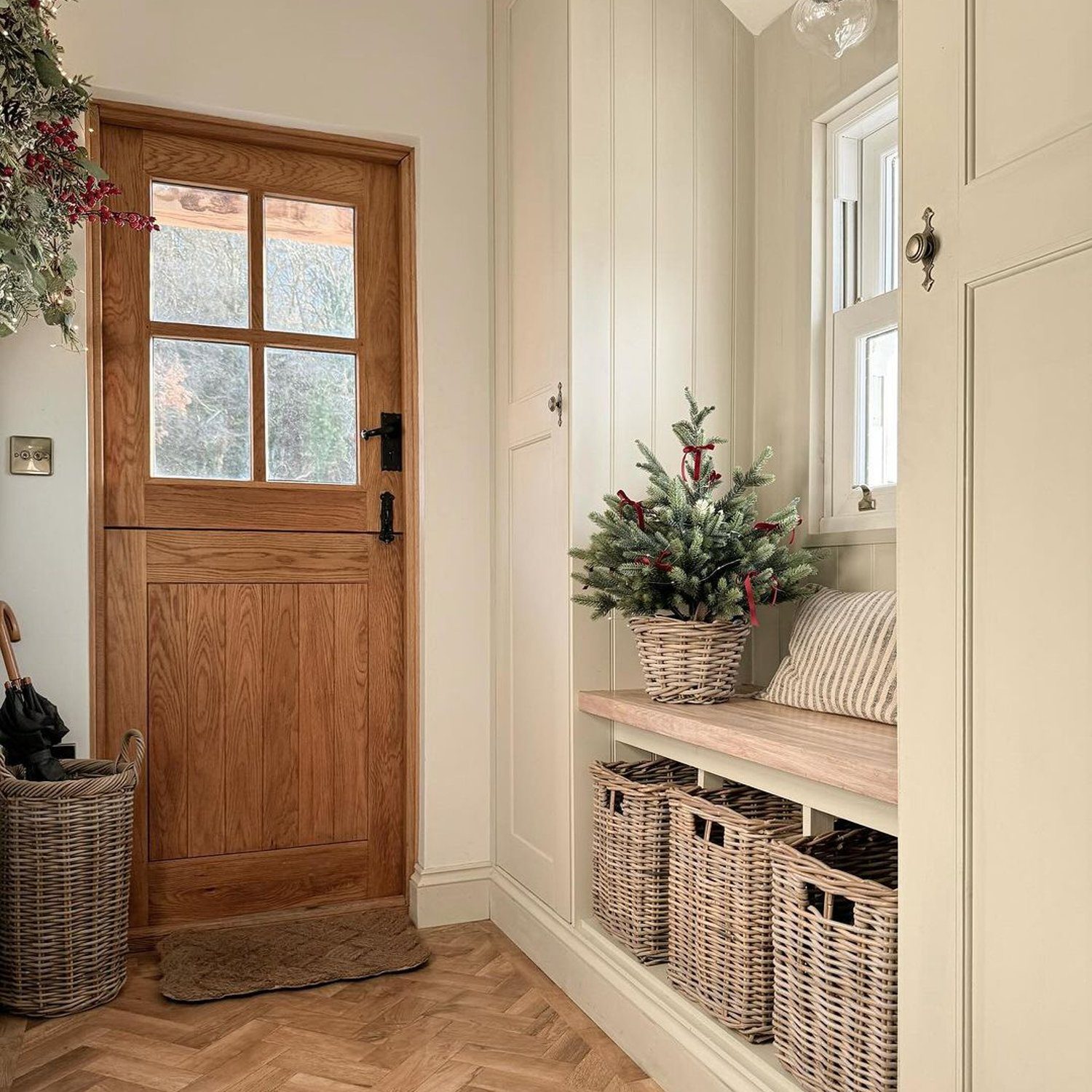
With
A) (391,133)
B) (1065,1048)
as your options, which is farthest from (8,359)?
(1065,1048)

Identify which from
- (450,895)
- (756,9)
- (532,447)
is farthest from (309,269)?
(450,895)

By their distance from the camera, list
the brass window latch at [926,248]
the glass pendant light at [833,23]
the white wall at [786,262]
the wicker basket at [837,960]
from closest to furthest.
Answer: the brass window latch at [926,248]
the wicker basket at [837,960]
the glass pendant light at [833,23]
the white wall at [786,262]

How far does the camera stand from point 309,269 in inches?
114

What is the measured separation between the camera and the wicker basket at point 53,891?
2227 millimetres

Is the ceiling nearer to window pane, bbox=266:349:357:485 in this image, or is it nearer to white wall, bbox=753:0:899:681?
white wall, bbox=753:0:899:681

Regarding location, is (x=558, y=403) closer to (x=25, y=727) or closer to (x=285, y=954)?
(x=25, y=727)

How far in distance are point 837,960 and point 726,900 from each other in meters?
0.34

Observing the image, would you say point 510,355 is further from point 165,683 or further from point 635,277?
point 165,683

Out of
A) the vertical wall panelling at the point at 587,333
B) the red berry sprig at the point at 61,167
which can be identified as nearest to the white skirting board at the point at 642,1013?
the vertical wall panelling at the point at 587,333

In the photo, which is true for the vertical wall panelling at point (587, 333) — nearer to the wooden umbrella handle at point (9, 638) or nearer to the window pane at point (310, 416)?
the window pane at point (310, 416)

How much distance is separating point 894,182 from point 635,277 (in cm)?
59

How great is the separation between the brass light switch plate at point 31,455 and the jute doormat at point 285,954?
1.21 m

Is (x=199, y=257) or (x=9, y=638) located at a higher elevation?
(x=199, y=257)

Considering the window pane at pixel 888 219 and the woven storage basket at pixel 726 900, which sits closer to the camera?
A: the woven storage basket at pixel 726 900
